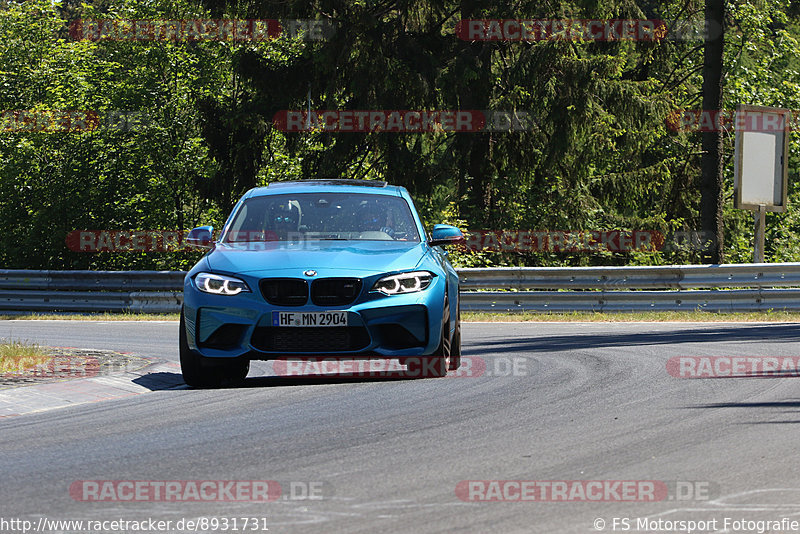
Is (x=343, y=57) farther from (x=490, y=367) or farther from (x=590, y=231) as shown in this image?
(x=490, y=367)

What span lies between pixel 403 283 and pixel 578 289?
1373cm

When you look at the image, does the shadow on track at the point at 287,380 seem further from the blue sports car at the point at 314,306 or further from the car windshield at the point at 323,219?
the car windshield at the point at 323,219

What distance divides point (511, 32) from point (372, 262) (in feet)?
70.2

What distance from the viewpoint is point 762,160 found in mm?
24250

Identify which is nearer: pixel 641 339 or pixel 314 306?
pixel 314 306

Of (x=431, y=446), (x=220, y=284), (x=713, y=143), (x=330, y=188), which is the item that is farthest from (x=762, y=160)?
(x=431, y=446)

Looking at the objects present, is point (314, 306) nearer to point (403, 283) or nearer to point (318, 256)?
point (318, 256)

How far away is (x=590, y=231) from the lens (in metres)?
32.3

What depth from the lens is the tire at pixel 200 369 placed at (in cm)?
972

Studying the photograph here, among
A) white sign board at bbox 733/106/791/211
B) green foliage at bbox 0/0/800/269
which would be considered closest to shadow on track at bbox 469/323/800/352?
white sign board at bbox 733/106/791/211

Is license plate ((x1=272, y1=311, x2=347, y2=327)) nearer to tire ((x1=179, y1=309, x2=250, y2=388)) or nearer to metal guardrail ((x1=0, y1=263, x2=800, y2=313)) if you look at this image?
tire ((x1=179, y1=309, x2=250, y2=388))

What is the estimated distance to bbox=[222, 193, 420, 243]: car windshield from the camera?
1052 cm

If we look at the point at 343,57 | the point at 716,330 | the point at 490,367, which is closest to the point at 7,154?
the point at 343,57

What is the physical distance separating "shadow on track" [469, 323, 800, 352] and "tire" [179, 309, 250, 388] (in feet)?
14.1
